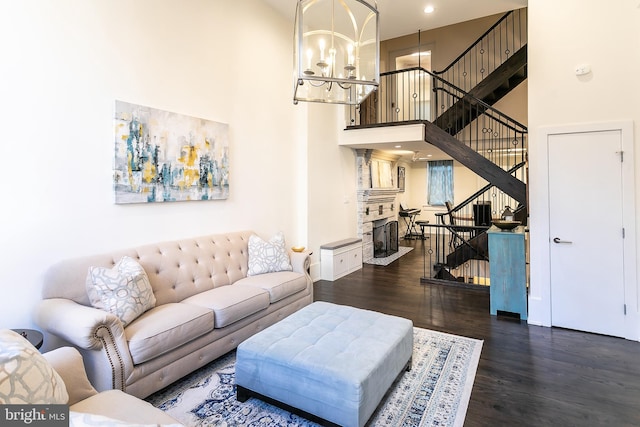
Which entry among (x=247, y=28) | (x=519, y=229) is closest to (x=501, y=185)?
(x=519, y=229)

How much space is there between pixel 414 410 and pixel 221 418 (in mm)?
1328

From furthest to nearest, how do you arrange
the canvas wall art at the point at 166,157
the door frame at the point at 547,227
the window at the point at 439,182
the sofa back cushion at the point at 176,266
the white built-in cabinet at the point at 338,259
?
the window at the point at 439,182 < the white built-in cabinet at the point at 338,259 < the door frame at the point at 547,227 < the canvas wall art at the point at 166,157 < the sofa back cushion at the point at 176,266

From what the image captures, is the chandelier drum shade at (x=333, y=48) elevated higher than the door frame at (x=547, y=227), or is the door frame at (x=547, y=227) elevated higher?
the chandelier drum shade at (x=333, y=48)

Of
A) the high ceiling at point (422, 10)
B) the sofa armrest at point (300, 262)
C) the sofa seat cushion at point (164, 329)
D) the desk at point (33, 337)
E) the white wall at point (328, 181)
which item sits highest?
the high ceiling at point (422, 10)

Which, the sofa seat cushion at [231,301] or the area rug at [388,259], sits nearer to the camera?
the sofa seat cushion at [231,301]

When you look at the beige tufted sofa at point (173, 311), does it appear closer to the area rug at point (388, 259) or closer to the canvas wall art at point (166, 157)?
the canvas wall art at point (166, 157)

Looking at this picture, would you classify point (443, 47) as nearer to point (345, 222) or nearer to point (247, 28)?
point (345, 222)

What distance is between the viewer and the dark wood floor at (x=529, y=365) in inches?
90.2

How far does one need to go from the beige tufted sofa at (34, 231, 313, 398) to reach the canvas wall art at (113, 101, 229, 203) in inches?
21.4

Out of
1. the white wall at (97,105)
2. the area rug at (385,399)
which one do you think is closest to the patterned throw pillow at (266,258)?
the white wall at (97,105)

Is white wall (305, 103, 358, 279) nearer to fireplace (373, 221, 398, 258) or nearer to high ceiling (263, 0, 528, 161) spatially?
fireplace (373, 221, 398, 258)

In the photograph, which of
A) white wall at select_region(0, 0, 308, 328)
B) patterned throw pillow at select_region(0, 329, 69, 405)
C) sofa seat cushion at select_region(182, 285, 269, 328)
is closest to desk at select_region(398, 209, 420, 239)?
white wall at select_region(0, 0, 308, 328)

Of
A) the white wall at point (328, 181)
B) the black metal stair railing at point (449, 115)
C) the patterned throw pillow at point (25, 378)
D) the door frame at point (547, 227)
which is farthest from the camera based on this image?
the black metal stair railing at point (449, 115)

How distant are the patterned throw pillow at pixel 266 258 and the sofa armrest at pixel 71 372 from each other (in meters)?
2.33
